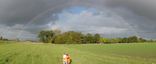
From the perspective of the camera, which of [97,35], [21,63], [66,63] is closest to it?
[66,63]

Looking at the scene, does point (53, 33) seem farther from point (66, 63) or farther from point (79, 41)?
point (66, 63)

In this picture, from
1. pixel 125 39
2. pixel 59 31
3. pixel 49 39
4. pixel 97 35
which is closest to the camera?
pixel 49 39

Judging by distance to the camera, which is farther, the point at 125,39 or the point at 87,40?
the point at 125,39

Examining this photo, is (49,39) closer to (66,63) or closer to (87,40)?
(87,40)

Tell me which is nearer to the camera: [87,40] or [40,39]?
[40,39]

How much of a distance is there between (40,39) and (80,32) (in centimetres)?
4860

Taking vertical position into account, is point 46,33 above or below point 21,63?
above

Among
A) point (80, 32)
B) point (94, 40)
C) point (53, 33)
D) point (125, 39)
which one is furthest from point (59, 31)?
point (125, 39)

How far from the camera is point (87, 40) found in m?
127

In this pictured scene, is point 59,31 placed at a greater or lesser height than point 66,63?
greater

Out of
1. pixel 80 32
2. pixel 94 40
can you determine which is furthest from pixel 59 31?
pixel 94 40

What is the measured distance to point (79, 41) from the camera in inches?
4466

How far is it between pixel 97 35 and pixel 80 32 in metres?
24.9

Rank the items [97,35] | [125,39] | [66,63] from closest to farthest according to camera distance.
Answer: [66,63] < [97,35] < [125,39]
